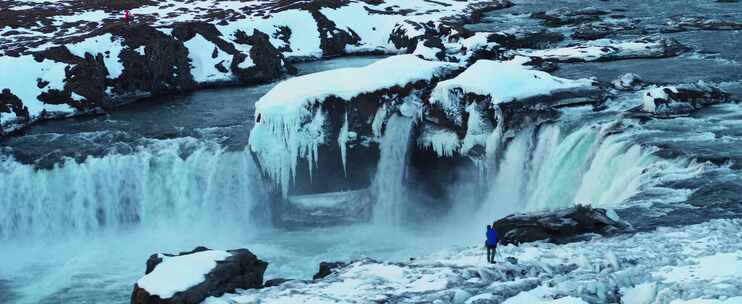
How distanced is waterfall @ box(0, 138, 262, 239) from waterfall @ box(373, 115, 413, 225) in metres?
5.13

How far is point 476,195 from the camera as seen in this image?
2980 centimetres

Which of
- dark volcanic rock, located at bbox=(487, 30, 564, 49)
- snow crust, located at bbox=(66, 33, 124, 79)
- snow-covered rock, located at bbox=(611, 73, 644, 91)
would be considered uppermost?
snow crust, located at bbox=(66, 33, 124, 79)

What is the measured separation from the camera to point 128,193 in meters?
31.7

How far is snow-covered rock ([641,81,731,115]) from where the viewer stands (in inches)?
1141

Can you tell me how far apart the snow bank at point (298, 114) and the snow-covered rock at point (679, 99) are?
9.38 m

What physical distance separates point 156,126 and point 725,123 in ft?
82.8

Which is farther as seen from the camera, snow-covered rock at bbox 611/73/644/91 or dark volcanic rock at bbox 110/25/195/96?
dark volcanic rock at bbox 110/25/195/96

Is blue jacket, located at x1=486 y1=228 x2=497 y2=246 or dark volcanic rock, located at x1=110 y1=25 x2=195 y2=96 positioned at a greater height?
dark volcanic rock, located at x1=110 y1=25 x2=195 y2=96

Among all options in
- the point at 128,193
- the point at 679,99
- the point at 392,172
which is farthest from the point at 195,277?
the point at 679,99

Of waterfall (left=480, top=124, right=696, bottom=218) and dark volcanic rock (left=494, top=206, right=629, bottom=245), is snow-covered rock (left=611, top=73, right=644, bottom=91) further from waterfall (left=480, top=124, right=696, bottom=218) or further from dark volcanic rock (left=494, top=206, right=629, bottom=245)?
dark volcanic rock (left=494, top=206, right=629, bottom=245)

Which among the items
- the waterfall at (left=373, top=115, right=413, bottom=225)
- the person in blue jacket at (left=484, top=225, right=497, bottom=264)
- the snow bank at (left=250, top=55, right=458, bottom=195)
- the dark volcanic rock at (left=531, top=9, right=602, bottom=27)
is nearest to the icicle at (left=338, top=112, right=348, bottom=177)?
the snow bank at (left=250, top=55, right=458, bottom=195)

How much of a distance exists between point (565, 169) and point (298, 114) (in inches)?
416

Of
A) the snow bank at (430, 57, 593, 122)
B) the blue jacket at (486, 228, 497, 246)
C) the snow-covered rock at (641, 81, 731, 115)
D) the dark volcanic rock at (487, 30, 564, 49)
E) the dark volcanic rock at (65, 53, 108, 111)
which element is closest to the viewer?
the blue jacket at (486, 228, 497, 246)

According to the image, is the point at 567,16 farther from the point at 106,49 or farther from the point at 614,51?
the point at 106,49
